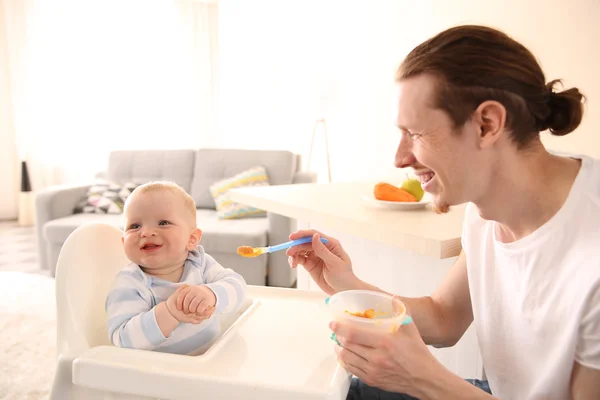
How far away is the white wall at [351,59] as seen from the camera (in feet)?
9.09

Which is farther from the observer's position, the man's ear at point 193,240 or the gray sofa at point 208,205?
the gray sofa at point 208,205

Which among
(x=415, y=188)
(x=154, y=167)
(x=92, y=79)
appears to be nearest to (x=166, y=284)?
(x=415, y=188)

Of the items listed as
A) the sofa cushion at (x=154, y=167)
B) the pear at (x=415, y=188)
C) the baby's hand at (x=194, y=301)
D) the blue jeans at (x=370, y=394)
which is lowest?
the blue jeans at (x=370, y=394)

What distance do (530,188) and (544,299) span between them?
0.19 metres

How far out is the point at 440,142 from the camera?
82 centimetres

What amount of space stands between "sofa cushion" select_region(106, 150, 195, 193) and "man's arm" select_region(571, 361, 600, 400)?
3285 millimetres

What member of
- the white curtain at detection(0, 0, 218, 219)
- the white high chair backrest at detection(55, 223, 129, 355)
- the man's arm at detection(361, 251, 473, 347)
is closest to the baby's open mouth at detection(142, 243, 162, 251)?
the white high chair backrest at detection(55, 223, 129, 355)

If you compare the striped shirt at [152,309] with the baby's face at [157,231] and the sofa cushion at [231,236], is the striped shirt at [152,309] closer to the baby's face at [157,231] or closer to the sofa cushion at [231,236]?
the baby's face at [157,231]

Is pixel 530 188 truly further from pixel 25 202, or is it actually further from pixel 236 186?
pixel 25 202

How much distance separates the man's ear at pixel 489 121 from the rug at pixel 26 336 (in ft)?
6.24

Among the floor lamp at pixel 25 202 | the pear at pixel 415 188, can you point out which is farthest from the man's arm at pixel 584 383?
the floor lamp at pixel 25 202

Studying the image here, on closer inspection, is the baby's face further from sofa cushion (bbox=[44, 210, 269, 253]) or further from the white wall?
the white wall

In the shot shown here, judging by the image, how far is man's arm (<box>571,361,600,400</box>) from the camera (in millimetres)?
684

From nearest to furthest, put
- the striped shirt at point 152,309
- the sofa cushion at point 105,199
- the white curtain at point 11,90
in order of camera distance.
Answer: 1. the striped shirt at point 152,309
2. the sofa cushion at point 105,199
3. the white curtain at point 11,90
